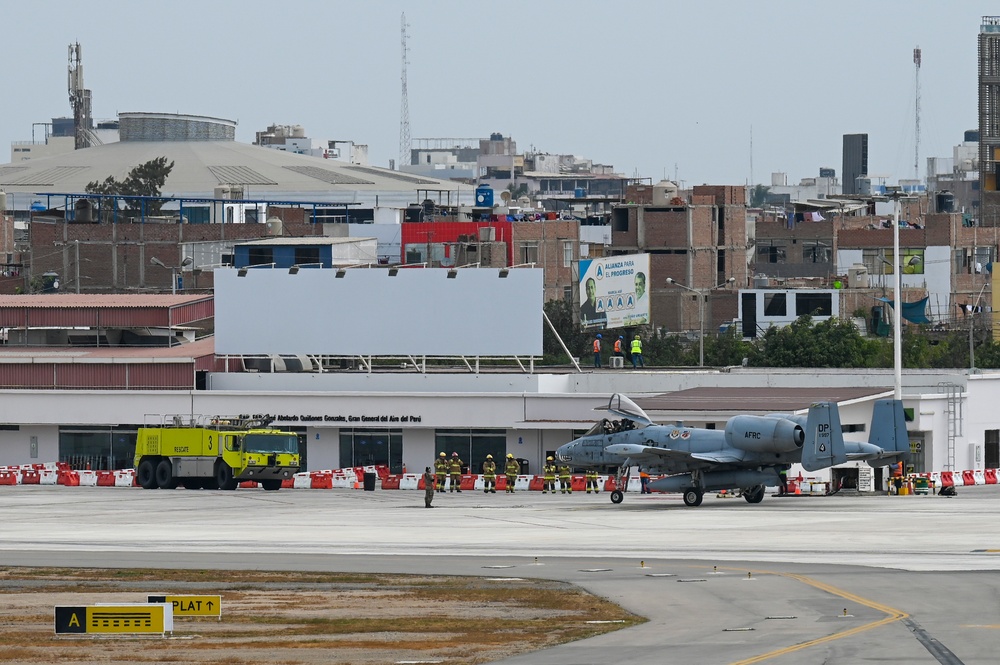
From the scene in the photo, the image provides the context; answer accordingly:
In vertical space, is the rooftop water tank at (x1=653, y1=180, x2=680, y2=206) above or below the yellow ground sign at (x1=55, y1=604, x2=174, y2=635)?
above

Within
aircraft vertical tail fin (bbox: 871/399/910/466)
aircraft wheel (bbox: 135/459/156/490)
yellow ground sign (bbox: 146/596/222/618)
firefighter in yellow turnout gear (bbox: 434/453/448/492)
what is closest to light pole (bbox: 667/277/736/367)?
firefighter in yellow turnout gear (bbox: 434/453/448/492)

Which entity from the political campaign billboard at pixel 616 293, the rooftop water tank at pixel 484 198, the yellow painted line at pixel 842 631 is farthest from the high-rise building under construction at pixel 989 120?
the yellow painted line at pixel 842 631

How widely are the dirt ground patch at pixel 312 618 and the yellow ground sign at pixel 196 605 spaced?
0.70 ft

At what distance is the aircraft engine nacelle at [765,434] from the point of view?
149 feet

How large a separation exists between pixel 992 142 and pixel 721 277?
115 feet

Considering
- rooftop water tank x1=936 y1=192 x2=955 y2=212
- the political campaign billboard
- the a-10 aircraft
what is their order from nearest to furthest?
the a-10 aircraft < the political campaign billboard < rooftop water tank x1=936 y1=192 x2=955 y2=212

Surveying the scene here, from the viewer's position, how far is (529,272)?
67.2 metres

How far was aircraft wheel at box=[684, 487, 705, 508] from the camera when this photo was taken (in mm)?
47406

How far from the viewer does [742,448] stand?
46.2 meters

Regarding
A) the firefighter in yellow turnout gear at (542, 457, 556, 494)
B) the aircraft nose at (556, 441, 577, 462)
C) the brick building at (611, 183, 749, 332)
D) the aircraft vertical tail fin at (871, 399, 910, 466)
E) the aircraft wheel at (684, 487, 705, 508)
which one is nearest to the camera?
the aircraft vertical tail fin at (871, 399, 910, 466)

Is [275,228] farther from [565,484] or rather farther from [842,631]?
[842,631]

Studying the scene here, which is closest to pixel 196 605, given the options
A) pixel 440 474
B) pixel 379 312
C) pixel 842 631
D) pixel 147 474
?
pixel 842 631

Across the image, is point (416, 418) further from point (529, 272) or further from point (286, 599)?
point (286, 599)

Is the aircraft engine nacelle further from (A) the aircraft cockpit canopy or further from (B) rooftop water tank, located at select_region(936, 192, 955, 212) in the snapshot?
(B) rooftop water tank, located at select_region(936, 192, 955, 212)
